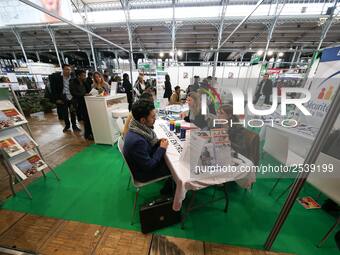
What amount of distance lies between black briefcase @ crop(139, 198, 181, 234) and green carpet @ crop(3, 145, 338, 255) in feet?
0.30

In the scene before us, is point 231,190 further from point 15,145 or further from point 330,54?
point 15,145

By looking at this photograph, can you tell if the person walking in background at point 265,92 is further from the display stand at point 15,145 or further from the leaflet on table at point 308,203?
the display stand at point 15,145

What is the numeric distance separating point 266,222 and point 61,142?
13.0 feet

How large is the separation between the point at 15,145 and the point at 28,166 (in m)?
0.31

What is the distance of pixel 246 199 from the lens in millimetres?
1835

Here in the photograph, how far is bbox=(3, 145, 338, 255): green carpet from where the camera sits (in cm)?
139

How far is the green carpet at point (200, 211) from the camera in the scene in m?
1.39

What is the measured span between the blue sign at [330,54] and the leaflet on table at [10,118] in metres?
4.31

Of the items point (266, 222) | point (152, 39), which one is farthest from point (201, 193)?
point (152, 39)

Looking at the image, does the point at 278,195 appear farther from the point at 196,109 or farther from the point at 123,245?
the point at 123,245

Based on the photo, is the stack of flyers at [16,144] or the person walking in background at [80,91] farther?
the person walking in background at [80,91]

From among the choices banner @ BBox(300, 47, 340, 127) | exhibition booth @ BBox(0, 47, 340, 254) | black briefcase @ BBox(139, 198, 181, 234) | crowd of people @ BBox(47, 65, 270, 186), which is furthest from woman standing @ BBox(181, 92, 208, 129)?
banner @ BBox(300, 47, 340, 127)

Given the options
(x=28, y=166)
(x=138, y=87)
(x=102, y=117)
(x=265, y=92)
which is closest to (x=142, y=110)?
(x=28, y=166)

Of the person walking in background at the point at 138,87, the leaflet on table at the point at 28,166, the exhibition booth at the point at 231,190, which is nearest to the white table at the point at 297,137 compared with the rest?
the exhibition booth at the point at 231,190
